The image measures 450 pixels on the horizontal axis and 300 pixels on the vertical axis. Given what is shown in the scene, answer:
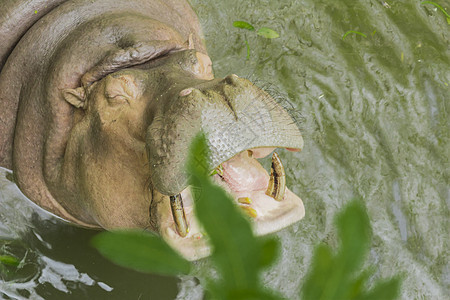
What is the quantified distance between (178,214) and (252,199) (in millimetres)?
409

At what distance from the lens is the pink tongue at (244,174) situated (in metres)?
2.70

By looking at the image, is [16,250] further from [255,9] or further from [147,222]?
[255,9]

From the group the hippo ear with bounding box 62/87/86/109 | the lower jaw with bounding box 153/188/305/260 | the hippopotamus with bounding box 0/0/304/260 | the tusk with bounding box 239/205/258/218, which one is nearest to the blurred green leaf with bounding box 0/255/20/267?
the hippopotamus with bounding box 0/0/304/260

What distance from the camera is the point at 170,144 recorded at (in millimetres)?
2223

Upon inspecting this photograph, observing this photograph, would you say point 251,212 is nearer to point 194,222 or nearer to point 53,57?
point 194,222

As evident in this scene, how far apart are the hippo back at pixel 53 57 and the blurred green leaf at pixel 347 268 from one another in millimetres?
2166

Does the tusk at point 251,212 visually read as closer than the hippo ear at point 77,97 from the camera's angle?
Yes

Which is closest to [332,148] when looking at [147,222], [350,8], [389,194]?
[389,194]

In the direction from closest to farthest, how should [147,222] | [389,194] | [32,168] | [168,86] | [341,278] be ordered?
[341,278] → [168,86] → [147,222] → [32,168] → [389,194]

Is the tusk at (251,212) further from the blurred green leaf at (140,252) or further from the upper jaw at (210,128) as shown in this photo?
the blurred green leaf at (140,252)

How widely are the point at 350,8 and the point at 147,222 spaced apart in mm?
A: 2916

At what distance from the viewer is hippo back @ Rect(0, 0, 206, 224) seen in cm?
294

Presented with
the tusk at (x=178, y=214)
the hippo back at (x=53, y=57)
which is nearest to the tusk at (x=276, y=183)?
the tusk at (x=178, y=214)

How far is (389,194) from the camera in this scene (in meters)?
4.18
